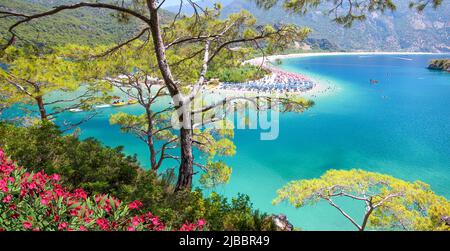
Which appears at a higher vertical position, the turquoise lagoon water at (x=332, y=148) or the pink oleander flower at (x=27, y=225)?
the pink oleander flower at (x=27, y=225)

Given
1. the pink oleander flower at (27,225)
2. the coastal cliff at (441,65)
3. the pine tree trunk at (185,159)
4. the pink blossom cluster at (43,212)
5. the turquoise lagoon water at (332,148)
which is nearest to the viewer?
the pink oleander flower at (27,225)

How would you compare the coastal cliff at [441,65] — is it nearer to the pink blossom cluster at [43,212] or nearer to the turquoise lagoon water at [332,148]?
the turquoise lagoon water at [332,148]

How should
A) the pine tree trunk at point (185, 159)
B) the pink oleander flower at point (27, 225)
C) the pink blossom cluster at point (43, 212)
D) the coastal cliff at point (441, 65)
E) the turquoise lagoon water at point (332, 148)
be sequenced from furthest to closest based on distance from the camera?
the coastal cliff at point (441, 65) < the turquoise lagoon water at point (332, 148) < the pine tree trunk at point (185, 159) < the pink blossom cluster at point (43, 212) < the pink oleander flower at point (27, 225)

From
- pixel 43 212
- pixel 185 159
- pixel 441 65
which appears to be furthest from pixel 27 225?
pixel 441 65

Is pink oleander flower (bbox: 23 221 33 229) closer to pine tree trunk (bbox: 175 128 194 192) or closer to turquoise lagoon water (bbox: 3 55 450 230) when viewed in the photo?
pine tree trunk (bbox: 175 128 194 192)

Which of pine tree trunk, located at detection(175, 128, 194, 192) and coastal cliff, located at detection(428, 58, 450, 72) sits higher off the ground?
coastal cliff, located at detection(428, 58, 450, 72)

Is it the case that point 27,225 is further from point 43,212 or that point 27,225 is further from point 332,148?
point 332,148

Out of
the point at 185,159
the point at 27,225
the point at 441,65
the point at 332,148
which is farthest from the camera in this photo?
the point at 441,65

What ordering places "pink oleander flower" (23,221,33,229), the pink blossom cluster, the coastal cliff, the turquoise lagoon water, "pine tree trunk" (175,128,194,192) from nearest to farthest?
"pink oleander flower" (23,221,33,229), the pink blossom cluster, "pine tree trunk" (175,128,194,192), the turquoise lagoon water, the coastal cliff

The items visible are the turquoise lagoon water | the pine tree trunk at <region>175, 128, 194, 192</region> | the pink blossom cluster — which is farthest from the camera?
the turquoise lagoon water

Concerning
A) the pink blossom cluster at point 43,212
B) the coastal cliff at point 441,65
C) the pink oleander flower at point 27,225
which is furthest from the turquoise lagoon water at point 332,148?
the coastal cliff at point 441,65

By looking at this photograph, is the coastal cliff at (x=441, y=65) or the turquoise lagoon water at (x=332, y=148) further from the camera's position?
the coastal cliff at (x=441, y=65)

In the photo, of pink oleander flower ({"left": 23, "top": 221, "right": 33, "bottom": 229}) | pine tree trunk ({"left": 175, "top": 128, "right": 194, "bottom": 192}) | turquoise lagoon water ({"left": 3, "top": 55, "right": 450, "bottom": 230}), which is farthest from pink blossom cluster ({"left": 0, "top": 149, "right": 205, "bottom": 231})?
turquoise lagoon water ({"left": 3, "top": 55, "right": 450, "bottom": 230})
